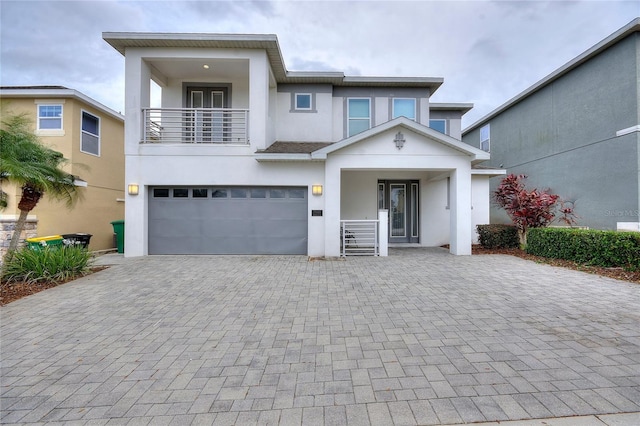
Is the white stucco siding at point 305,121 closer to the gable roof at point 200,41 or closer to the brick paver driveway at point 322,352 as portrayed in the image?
the gable roof at point 200,41

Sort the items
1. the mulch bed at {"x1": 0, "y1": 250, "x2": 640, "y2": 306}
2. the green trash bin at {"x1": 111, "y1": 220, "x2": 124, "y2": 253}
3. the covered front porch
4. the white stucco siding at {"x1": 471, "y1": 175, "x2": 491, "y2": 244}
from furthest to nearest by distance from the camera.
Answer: the white stucco siding at {"x1": 471, "y1": 175, "x2": 491, "y2": 244} → the green trash bin at {"x1": 111, "y1": 220, "x2": 124, "y2": 253} → the covered front porch → the mulch bed at {"x1": 0, "y1": 250, "x2": 640, "y2": 306}

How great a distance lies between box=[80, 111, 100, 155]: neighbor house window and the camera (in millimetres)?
11570

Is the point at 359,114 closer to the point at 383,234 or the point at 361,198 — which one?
the point at 361,198

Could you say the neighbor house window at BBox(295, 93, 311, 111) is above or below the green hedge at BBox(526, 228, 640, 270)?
above

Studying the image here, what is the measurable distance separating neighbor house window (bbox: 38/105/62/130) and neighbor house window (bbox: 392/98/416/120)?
13661 mm

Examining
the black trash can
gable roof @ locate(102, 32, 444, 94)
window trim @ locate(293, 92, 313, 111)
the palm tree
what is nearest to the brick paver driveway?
the palm tree

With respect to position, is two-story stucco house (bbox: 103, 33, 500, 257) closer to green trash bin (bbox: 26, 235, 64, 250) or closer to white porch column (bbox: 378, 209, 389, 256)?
white porch column (bbox: 378, 209, 389, 256)

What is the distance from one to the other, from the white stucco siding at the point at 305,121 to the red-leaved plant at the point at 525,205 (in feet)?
23.5

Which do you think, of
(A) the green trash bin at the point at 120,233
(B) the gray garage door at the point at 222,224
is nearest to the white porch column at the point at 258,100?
(B) the gray garage door at the point at 222,224

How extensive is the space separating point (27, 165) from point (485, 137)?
865 inches

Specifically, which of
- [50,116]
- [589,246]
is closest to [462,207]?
[589,246]

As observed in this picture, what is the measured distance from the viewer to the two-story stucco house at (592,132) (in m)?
9.52

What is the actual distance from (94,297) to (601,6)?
20948 mm

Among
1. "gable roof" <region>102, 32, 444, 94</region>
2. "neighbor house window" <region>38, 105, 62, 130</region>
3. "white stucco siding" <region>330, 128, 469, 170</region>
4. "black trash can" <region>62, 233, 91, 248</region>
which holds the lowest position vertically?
"black trash can" <region>62, 233, 91, 248</region>
